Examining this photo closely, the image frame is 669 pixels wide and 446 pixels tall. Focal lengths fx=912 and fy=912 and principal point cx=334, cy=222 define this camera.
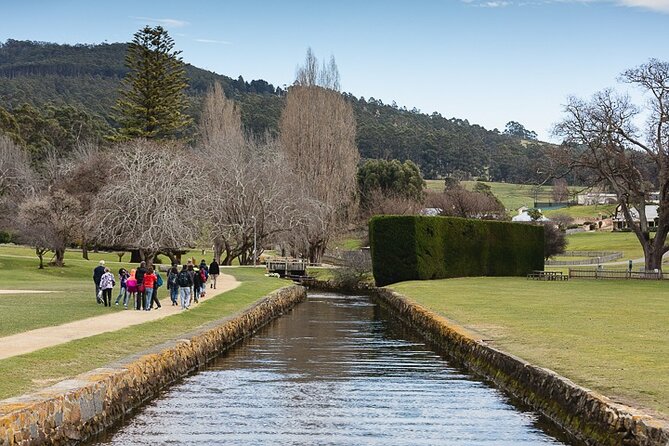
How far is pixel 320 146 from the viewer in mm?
71562

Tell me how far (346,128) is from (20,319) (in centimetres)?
5197

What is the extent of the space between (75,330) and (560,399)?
1158cm

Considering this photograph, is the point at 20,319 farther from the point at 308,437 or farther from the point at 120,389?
the point at 308,437

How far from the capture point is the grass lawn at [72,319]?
14.1 meters

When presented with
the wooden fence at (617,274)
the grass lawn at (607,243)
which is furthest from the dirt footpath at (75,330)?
the grass lawn at (607,243)

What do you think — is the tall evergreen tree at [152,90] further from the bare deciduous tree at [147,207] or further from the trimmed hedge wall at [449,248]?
the trimmed hedge wall at [449,248]

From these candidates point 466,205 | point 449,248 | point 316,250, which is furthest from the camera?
point 466,205

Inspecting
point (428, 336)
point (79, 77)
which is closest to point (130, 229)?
point (428, 336)

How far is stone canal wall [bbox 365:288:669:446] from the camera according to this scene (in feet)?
35.3

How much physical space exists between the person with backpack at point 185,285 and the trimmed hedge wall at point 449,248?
23.8 metres

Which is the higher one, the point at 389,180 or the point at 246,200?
the point at 389,180

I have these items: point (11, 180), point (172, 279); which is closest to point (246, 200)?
point (11, 180)

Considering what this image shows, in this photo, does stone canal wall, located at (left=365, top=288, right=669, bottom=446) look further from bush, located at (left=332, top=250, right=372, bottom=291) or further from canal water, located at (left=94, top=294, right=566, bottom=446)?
bush, located at (left=332, top=250, right=372, bottom=291)

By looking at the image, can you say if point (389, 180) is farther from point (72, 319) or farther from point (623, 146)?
point (72, 319)
